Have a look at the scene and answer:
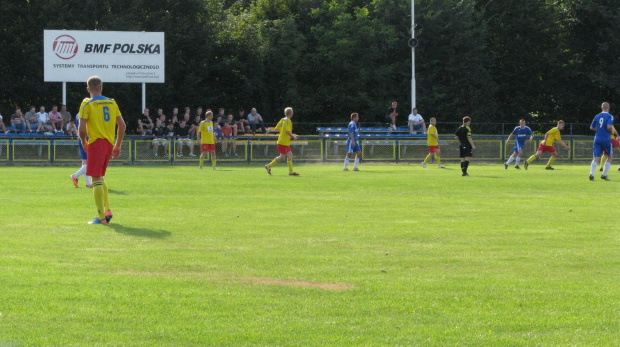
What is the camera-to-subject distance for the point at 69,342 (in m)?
5.69

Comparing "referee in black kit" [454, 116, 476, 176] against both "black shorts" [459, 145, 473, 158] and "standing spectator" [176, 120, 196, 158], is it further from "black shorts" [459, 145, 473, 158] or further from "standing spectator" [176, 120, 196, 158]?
"standing spectator" [176, 120, 196, 158]

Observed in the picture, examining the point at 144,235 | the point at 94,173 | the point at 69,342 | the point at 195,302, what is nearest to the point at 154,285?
the point at 195,302

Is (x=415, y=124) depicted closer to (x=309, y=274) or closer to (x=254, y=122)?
(x=254, y=122)

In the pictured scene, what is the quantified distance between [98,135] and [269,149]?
26.4m

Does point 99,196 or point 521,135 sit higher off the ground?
point 521,135

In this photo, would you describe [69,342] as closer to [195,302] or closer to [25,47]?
[195,302]

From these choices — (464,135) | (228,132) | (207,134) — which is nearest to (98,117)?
(464,135)

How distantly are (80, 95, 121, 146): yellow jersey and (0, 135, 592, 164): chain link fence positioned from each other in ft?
81.6

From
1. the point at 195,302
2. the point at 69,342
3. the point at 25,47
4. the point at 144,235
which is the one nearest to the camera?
the point at 69,342

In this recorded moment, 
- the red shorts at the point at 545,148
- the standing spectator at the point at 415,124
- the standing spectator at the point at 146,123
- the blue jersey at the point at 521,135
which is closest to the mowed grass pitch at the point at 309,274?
the red shorts at the point at 545,148

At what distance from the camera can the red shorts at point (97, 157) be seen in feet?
39.9

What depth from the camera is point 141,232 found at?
1141cm

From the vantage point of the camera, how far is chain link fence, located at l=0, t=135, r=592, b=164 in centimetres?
3625

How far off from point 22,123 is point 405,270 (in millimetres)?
32311
